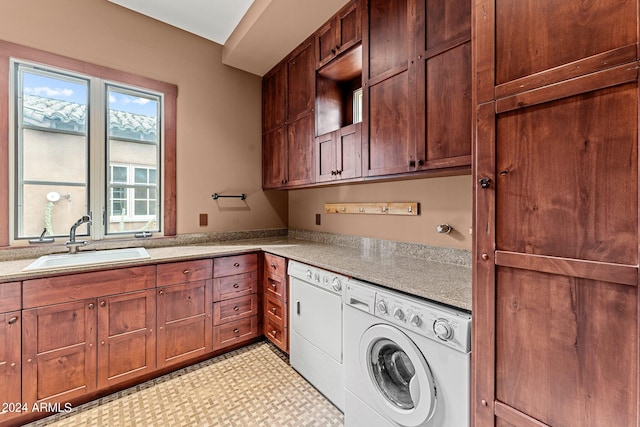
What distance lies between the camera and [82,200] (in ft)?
7.38

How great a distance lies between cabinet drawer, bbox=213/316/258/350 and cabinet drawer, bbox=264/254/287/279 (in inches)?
18.4

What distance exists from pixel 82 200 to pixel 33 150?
455 millimetres

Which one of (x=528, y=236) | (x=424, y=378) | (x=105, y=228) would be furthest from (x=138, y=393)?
(x=528, y=236)

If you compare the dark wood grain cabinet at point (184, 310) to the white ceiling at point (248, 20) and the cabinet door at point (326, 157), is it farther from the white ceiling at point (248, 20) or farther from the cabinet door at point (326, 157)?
the white ceiling at point (248, 20)

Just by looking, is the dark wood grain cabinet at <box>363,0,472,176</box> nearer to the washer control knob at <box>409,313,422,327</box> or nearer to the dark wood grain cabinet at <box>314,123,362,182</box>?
the dark wood grain cabinet at <box>314,123,362,182</box>

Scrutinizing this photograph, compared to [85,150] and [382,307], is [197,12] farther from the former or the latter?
[382,307]

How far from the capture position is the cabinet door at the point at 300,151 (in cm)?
242

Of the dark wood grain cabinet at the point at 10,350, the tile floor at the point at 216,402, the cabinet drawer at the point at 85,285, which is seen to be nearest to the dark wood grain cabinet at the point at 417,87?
the tile floor at the point at 216,402

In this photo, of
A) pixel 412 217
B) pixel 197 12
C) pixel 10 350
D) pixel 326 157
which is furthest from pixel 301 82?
pixel 10 350

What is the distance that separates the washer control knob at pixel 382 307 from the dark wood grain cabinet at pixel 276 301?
982mm

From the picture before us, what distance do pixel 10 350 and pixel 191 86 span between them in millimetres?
2317

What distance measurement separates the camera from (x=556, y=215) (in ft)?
2.75

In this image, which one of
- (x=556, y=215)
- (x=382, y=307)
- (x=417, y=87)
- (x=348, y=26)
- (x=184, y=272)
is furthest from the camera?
(x=184, y=272)

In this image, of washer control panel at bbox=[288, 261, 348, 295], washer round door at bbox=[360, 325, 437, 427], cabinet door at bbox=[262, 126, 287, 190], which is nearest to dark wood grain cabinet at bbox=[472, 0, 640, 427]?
washer round door at bbox=[360, 325, 437, 427]
